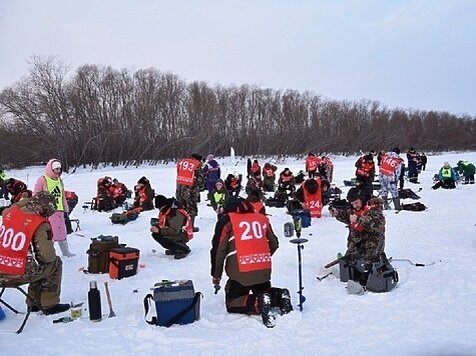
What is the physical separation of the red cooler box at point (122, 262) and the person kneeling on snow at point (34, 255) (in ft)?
4.40

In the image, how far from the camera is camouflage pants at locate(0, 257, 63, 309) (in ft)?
16.0

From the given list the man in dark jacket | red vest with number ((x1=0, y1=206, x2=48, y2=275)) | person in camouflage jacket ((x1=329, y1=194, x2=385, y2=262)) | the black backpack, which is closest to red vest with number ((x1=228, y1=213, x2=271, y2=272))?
person in camouflage jacket ((x1=329, y1=194, x2=385, y2=262))

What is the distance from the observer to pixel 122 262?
6477mm

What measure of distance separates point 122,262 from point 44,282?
1.54 meters

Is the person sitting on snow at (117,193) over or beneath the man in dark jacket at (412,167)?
beneath

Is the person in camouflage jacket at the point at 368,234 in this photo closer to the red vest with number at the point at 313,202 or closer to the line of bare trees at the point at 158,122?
the red vest with number at the point at 313,202

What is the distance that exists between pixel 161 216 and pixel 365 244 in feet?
11.4

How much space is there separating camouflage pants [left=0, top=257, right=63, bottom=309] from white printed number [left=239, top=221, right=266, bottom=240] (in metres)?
2.07

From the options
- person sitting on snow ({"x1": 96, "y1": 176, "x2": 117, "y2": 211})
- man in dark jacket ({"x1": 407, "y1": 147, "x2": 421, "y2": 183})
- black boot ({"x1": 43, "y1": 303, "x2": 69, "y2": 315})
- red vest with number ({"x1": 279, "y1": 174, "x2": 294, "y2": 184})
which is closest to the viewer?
black boot ({"x1": 43, "y1": 303, "x2": 69, "y2": 315})

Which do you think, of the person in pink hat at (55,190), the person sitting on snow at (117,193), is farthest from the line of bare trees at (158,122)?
the person in pink hat at (55,190)

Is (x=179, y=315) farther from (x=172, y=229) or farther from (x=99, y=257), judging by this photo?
(x=172, y=229)

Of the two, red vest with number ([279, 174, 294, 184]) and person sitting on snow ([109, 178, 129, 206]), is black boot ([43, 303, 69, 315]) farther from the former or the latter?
red vest with number ([279, 174, 294, 184])

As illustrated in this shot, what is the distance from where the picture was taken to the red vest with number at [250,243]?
4727 mm

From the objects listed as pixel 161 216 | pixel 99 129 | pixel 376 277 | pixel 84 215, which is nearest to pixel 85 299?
pixel 161 216
